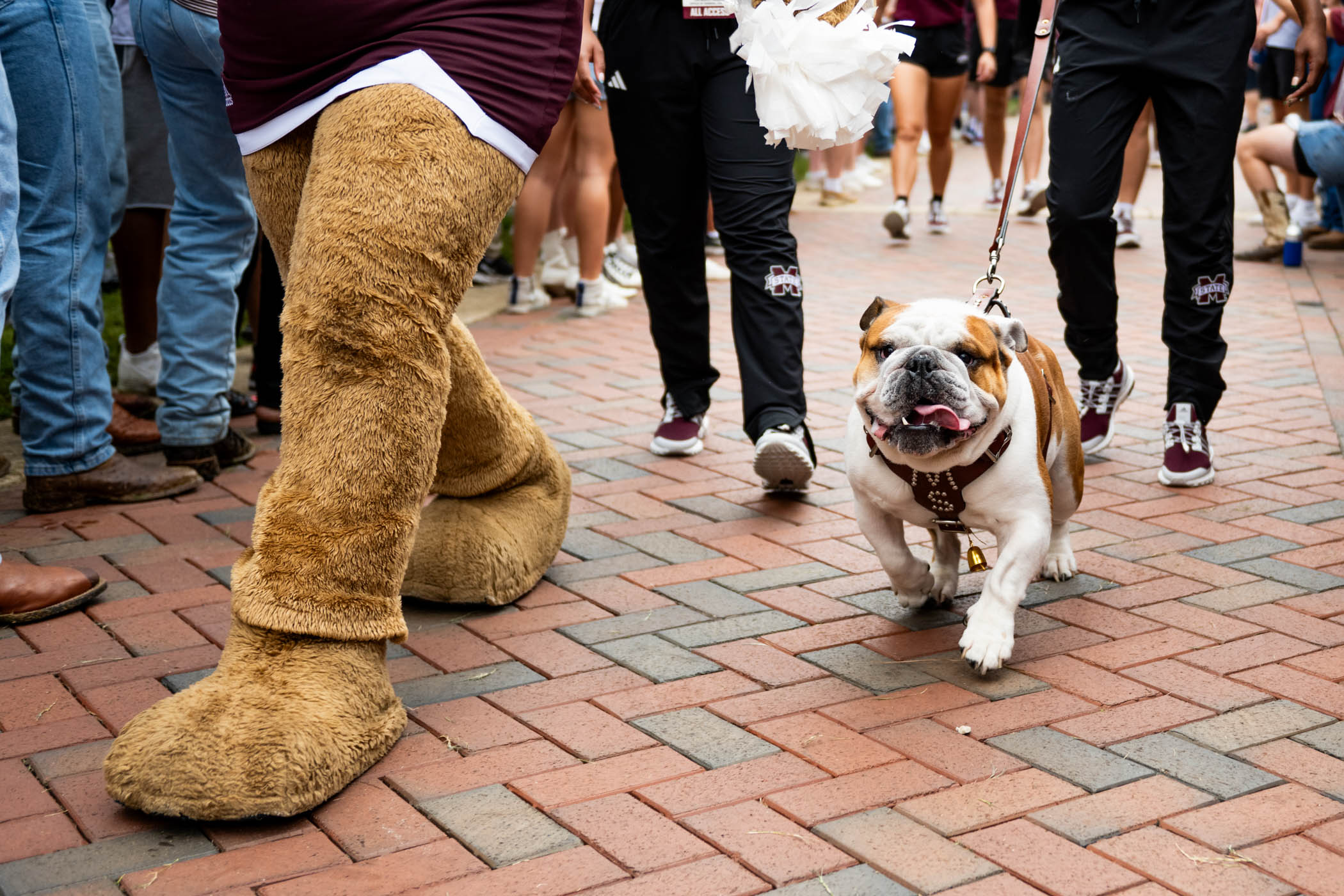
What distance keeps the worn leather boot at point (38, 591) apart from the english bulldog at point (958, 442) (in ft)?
6.20

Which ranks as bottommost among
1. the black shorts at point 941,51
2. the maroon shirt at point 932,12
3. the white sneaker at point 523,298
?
the white sneaker at point 523,298

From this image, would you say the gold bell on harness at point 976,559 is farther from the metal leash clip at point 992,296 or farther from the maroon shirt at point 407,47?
the maroon shirt at point 407,47

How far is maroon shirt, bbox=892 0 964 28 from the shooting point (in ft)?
31.8

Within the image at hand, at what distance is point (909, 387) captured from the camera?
9.18 feet

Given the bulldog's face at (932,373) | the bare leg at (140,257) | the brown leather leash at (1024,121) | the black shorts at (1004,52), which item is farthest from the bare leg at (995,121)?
the bulldog's face at (932,373)

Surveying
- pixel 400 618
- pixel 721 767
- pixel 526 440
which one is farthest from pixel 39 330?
pixel 721 767

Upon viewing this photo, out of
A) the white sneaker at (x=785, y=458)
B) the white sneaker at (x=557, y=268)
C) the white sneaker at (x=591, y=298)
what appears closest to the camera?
the white sneaker at (x=785, y=458)

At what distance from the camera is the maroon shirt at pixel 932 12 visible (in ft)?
31.8

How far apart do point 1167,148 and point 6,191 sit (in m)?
3.36

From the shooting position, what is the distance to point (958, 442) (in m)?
2.85

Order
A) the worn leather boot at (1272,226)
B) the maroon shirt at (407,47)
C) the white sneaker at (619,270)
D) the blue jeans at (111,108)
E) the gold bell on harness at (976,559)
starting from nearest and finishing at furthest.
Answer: the maroon shirt at (407,47), the gold bell on harness at (976,559), the blue jeans at (111,108), the white sneaker at (619,270), the worn leather boot at (1272,226)

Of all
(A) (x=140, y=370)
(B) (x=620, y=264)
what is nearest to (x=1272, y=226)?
(B) (x=620, y=264)

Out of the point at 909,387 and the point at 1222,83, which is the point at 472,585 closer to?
the point at 909,387

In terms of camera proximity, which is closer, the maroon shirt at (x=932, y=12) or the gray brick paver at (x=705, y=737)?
the gray brick paver at (x=705, y=737)
